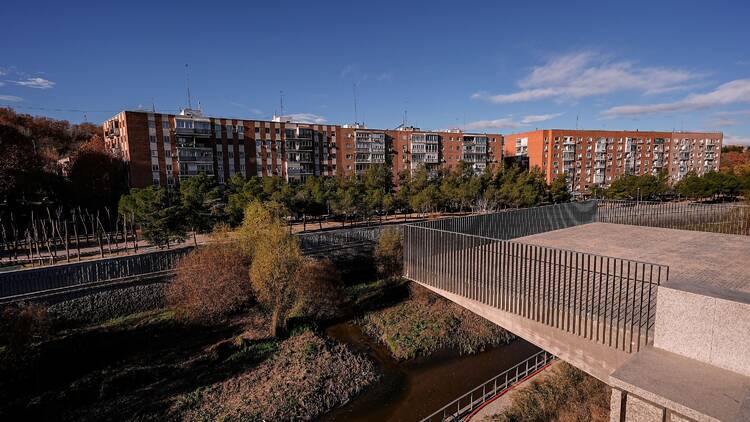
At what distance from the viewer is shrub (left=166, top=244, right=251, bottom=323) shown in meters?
16.0

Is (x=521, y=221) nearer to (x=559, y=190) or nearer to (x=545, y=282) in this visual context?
(x=545, y=282)

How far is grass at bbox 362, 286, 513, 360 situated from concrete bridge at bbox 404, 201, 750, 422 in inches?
219

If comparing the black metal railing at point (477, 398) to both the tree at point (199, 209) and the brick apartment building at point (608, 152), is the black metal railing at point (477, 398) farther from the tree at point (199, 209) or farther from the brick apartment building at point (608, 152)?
the brick apartment building at point (608, 152)

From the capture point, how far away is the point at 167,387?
1291 cm

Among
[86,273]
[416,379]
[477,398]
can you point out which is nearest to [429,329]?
[416,379]

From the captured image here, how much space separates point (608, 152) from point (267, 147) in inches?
2087

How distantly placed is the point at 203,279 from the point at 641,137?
71.0 m

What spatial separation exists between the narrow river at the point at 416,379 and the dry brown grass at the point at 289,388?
0.57 metres

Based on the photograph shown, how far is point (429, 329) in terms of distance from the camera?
17422 mm

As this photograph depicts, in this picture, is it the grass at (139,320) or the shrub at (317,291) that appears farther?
the shrub at (317,291)

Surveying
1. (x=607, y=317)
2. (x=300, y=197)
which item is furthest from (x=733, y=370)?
(x=300, y=197)

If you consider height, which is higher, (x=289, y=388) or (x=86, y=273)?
(x=86, y=273)

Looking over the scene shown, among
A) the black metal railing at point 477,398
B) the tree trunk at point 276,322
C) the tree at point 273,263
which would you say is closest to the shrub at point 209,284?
the tree at point 273,263

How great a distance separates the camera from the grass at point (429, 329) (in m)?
16.3
